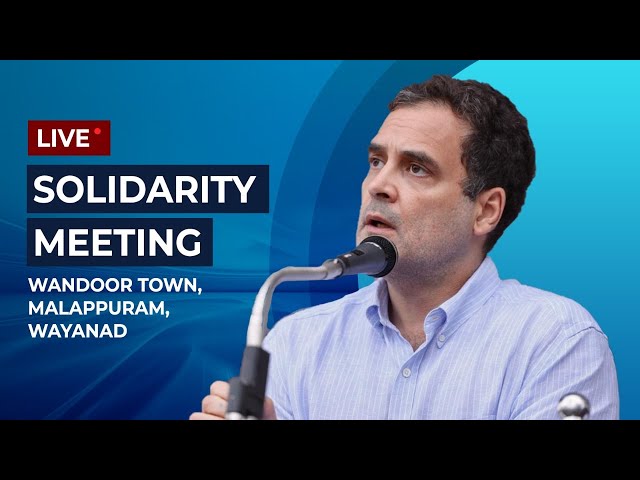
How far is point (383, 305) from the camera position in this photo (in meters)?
2.37

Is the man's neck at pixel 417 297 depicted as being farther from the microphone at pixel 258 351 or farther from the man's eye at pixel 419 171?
the microphone at pixel 258 351

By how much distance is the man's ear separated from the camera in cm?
240

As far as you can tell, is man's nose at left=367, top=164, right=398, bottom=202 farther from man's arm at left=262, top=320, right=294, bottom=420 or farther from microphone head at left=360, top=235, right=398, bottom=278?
man's arm at left=262, top=320, right=294, bottom=420

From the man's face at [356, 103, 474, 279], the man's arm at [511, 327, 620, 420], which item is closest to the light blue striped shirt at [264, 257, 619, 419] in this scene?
the man's arm at [511, 327, 620, 420]

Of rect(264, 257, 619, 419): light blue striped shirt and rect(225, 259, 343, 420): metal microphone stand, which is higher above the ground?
rect(225, 259, 343, 420): metal microphone stand

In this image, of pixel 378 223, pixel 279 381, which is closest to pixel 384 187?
pixel 378 223

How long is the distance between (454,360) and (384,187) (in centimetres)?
46

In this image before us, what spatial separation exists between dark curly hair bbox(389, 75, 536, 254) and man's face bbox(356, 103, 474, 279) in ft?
0.10

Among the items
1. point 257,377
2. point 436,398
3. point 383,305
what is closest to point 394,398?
point 436,398

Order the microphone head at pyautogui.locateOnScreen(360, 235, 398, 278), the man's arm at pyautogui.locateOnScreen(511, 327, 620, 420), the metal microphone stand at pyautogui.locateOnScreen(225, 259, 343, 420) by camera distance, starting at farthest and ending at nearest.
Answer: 1. the man's arm at pyautogui.locateOnScreen(511, 327, 620, 420)
2. the microphone head at pyautogui.locateOnScreen(360, 235, 398, 278)
3. the metal microphone stand at pyautogui.locateOnScreen(225, 259, 343, 420)

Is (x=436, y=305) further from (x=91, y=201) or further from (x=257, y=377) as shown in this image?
(x=91, y=201)

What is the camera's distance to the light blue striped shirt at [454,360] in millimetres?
2154

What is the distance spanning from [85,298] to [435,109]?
58.3 inches

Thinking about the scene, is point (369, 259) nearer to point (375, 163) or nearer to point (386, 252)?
point (386, 252)
